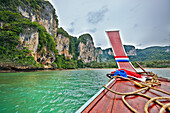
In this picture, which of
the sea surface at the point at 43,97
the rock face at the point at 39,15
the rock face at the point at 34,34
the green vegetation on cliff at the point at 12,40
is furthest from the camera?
the rock face at the point at 39,15

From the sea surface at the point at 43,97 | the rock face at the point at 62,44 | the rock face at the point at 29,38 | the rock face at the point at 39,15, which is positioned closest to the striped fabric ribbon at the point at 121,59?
the sea surface at the point at 43,97

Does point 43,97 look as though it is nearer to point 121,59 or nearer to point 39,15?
point 121,59

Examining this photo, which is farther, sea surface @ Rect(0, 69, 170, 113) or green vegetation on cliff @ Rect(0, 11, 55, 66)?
green vegetation on cliff @ Rect(0, 11, 55, 66)

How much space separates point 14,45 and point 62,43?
34273 millimetres

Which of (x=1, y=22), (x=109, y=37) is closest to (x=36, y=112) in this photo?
(x=109, y=37)

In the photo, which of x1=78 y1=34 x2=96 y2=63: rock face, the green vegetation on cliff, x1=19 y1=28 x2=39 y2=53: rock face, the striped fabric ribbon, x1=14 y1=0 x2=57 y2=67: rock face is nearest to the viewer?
the striped fabric ribbon

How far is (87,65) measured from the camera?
73312mm

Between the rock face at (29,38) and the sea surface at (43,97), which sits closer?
the sea surface at (43,97)

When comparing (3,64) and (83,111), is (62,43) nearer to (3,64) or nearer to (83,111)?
(3,64)

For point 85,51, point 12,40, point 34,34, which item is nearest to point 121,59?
point 12,40

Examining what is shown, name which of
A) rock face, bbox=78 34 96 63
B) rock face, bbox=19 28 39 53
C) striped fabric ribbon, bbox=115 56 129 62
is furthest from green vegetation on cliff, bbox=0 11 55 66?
rock face, bbox=78 34 96 63

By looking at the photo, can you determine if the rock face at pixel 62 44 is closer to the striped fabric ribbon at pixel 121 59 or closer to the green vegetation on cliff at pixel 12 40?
→ the green vegetation on cliff at pixel 12 40

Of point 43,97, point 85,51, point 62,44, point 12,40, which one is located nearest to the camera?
point 43,97

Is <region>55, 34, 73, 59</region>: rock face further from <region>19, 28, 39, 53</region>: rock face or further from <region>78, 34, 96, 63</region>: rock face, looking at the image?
<region>19, 28, 39, 53</region>: rock face
